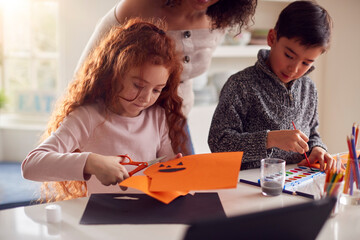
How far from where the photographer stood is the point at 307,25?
1374mm

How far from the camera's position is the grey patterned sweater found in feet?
4.69

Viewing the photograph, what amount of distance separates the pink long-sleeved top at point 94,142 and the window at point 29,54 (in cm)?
211

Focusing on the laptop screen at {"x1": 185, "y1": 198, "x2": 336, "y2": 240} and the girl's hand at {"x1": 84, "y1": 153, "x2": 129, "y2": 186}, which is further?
the girl's hand at {"x1": 84, "y1": 153, "x2": 129, "y2": 186}

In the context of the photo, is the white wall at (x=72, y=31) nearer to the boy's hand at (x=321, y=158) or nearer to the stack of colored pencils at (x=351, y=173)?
the boy's hand at (x=321, y=158)

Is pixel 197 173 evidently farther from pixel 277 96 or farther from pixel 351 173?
pixel 277 96

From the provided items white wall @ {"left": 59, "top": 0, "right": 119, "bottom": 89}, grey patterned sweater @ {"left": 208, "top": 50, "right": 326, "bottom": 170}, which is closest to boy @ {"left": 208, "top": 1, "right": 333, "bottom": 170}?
grey patterned sweater @ {"left": 208, "top": 50, "right": 326, "bottom": 170}

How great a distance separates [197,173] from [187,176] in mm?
28

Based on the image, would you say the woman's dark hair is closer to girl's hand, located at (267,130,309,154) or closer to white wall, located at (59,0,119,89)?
girl's hand, located at (267,130,309,154)

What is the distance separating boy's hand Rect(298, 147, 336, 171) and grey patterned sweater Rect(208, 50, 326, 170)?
7cm

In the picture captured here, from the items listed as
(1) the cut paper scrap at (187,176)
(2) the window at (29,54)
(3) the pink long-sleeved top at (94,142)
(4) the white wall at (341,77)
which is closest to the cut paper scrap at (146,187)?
(1) the cut paper scrap at (187,176)

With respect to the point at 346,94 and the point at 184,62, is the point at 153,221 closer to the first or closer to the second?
the point at 184,62

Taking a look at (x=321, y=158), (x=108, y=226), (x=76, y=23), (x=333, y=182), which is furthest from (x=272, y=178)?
(x=76, y=23)

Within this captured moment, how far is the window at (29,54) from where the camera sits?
333 centimetres

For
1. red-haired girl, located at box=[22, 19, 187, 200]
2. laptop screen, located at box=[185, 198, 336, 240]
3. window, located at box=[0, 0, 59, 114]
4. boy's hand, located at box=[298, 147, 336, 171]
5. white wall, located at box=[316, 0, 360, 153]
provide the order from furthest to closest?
1. window, located at box=[0, 0, 59, 114]
2. white wall, located at box=[316, 0, 360, 153]
3. boy's hand, located at box=[298, 147, 336, 171]
4. red-haired girl, located at box=[22, 19, 187, 200]
5. laptop screen, located at box=[185, 198, 336, 240]
